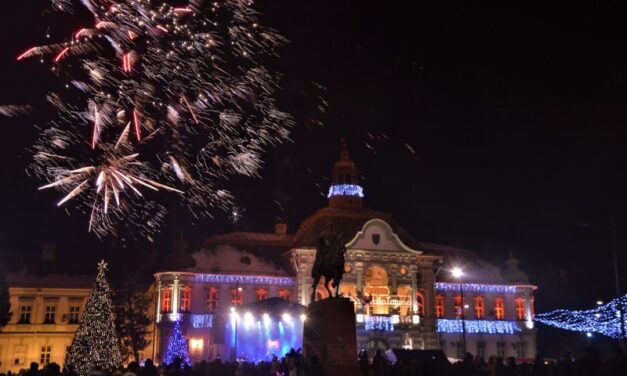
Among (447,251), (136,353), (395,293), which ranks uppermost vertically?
(447,251)

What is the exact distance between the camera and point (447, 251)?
205ft

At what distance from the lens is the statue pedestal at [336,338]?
21.6 metres

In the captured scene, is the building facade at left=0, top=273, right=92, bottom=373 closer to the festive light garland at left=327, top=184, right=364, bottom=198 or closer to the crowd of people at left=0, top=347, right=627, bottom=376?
the festive light garland at left=327, top=184, right=364, bottom=198

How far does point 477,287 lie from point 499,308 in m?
2.75

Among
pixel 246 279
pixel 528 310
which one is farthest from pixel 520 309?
pixel 246 279

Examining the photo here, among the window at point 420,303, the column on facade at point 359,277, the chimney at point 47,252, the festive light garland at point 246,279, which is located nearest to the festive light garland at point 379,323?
the column on facade at point 359,277

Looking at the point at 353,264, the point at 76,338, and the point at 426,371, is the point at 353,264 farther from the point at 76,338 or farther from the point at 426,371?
the point at 426,371

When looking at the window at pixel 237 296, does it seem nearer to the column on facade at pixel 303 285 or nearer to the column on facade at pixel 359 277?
the column on facade at pixel 303 285

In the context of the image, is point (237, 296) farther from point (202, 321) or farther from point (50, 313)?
point (50, 313)

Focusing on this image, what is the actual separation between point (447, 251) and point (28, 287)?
3754 centimetres

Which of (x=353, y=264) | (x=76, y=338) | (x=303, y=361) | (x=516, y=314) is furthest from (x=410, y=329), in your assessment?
(x=303, y=361)

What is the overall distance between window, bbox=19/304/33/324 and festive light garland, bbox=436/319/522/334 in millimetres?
34493

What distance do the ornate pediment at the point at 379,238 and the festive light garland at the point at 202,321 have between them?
13115mm

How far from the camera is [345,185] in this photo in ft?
203
